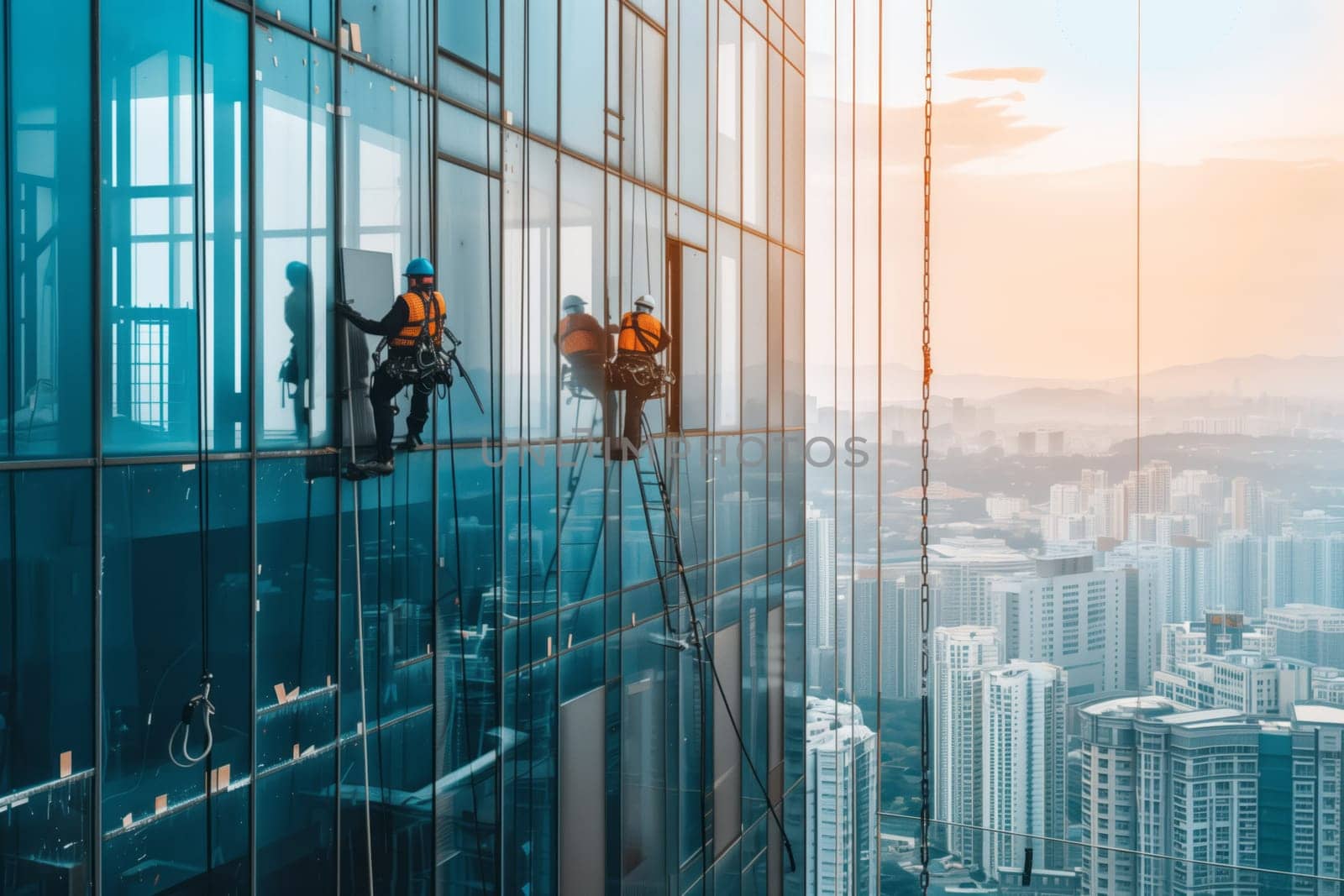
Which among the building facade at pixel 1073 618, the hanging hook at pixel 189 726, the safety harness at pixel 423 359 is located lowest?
the building facade at pixel 1073 618

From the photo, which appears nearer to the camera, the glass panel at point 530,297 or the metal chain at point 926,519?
the glass panel at point 530,297

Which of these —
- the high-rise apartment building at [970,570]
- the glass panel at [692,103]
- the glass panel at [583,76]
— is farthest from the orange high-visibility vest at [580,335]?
the high-rise apartment building at [970,570]

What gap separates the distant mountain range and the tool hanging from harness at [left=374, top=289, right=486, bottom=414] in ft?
36.5

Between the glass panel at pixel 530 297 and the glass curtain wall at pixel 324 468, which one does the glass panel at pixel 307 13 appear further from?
the glass panel at pixel 530 297

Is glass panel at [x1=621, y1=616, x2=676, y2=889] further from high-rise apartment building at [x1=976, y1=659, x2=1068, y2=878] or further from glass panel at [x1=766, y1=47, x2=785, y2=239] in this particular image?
high-rise apartment building at [x1=976, y1=659, x2=1068, y2=878]

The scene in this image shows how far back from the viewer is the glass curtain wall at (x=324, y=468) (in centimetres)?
309

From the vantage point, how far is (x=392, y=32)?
450cm

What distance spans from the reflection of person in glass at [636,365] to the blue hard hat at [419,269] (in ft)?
8.73

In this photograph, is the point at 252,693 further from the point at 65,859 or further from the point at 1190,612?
the point at 1190,612

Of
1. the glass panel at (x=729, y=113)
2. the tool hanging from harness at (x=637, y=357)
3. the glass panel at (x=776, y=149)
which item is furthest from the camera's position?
the glass panel at (x=776, y=149)

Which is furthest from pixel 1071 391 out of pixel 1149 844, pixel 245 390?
pixel 245 390

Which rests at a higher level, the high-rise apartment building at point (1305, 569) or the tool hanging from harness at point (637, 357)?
the tool hanging from harness at point (637, 357)

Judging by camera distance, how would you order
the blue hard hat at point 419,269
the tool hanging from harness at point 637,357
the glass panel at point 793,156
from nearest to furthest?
the blue hard hat at point 419,269 → the tool hanging from harness at point 637,357 → the glass panel at point 793,156

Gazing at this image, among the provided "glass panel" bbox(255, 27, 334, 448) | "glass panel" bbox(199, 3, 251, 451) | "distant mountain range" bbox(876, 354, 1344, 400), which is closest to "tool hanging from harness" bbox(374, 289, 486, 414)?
"glass panel" bbox(255, 27, 334, 448)
